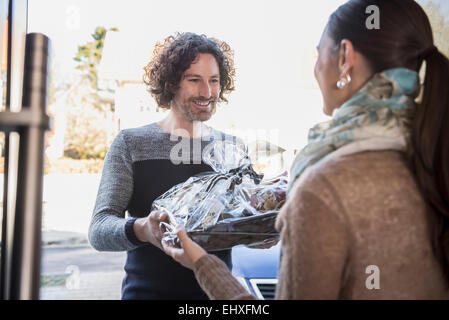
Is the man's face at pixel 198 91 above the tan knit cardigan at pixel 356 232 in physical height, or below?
above

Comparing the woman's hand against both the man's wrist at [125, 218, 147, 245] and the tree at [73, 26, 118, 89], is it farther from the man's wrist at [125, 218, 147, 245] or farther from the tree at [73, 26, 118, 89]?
the tree at [73, 26, 118, 89]

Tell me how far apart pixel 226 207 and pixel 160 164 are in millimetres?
433

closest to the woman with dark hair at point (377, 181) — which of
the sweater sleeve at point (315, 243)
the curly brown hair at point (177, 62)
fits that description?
the sweater sleeve at point (315, 243)

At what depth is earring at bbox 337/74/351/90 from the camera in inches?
27.4

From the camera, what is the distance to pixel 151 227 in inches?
39.2

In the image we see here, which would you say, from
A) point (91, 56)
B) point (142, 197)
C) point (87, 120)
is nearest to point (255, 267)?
point (142, 197)

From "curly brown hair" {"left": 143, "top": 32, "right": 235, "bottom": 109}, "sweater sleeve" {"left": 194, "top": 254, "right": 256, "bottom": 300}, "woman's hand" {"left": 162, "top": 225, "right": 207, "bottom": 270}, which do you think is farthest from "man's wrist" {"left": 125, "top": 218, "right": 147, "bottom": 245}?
"curly brown hair" {"left": 143, "top": 32, "right": 235, "bottom": 109}

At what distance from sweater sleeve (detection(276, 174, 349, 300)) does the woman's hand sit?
0.86 ft

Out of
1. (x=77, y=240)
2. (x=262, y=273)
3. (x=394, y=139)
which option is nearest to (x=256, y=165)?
(x=262, y=273)

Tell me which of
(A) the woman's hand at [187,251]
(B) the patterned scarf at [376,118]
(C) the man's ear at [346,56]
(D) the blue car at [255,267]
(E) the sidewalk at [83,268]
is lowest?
(E) the sidewalk at [83,268]

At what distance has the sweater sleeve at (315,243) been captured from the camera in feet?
1.92

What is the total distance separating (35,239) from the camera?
1.31 ft

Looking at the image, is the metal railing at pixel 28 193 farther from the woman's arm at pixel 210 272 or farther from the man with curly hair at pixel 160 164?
the man with curly hair at pixel 160 164
